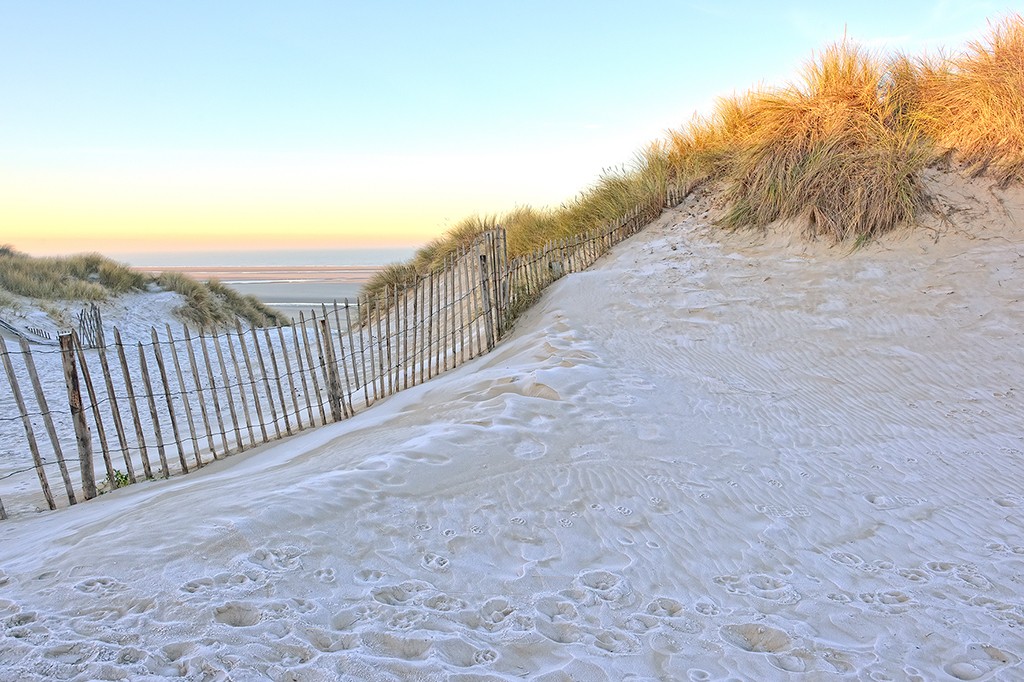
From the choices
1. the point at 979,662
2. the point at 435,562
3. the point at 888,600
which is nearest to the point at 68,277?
the point at 435,562

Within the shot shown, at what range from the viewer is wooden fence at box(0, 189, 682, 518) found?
15.1 ft

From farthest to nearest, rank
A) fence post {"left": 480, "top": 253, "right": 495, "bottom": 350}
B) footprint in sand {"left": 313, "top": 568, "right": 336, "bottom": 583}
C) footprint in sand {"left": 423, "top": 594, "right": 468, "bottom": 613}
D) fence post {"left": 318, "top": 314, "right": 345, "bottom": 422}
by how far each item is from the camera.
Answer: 1. fence post {"left": 480, "top": 253, "right": 495, "bottom": 350}
2. fence post {"left": 318, "top": 314, "right": 345, "bottom": 422}
3. footprint in sand {"left": 313, "top": 568, "right": 336, "bottom": 583}
4. footprint in sand {"left": 423, "top": 594, "right": 468, "bottom": 613}

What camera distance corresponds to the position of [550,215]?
13758 millimetres

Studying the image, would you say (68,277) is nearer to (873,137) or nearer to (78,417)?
(78,417)

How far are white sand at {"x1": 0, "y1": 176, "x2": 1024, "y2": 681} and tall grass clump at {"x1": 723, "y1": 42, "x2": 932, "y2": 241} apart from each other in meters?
3.07

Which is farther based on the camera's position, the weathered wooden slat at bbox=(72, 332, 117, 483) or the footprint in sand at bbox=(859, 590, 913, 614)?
the weathered wooden slat at bbox=(72, 332, 117, 483)

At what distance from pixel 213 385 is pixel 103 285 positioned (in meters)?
10.2

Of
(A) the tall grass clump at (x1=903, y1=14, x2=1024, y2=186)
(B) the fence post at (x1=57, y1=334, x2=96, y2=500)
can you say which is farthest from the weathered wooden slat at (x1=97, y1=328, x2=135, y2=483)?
(A) the tall grass clump at (x1=903, y1=14, x2=1024, y2=186)

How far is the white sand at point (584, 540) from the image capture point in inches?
90.9

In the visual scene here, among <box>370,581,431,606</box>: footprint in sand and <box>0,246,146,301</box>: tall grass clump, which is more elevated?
<box>0,246,146,301</box>: tall grass clump

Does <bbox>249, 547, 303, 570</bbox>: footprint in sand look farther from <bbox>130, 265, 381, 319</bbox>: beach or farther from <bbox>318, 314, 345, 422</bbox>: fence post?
<bbox>130, 265, 381, 319</bbox>: beach

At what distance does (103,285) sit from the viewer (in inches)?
532

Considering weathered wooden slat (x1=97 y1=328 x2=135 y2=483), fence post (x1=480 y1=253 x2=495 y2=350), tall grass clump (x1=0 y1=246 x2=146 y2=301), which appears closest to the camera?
weathered wooden slat (x1=97 y1=328 x2=135 y2=483)

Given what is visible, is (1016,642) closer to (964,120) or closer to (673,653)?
(673,653)
